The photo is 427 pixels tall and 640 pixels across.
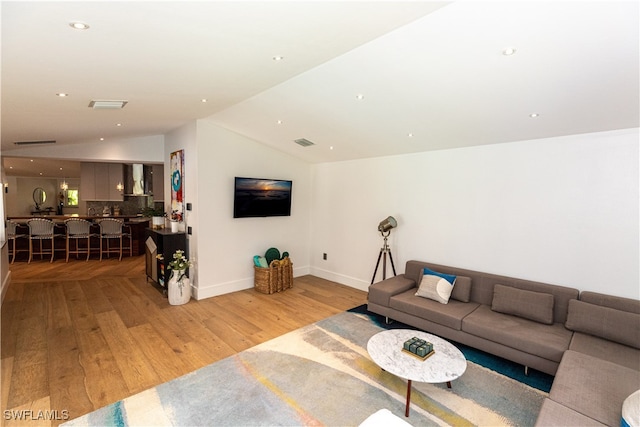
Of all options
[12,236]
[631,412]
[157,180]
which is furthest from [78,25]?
[157,180]

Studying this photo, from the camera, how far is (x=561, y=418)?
67.5 inches

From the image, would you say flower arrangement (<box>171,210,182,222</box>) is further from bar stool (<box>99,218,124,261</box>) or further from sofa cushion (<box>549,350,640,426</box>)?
sofa cushion (<box>549,350,640,426</box>)

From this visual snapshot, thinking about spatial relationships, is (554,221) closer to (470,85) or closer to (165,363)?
(470,85)

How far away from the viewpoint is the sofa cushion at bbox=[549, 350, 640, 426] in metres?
1.78

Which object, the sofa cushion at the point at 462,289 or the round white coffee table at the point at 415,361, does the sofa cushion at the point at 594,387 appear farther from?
the sofa cushion at the point at 462,289

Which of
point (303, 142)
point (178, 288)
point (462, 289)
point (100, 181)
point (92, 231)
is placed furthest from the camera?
point (100, 181)

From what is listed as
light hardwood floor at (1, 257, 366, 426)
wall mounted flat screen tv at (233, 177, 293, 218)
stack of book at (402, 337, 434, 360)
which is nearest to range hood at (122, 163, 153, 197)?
light hardwood floor at (1, 257, 366, 426)

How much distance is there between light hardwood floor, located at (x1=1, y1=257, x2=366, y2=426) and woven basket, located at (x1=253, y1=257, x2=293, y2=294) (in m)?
0.15

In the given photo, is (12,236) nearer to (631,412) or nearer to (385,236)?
(385,236)

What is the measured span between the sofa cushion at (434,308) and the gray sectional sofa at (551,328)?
0.01 meters

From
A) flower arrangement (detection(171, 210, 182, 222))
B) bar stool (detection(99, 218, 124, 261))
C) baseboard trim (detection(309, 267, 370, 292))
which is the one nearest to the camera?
flower arrangement (detection(171, 210, 182, 222))

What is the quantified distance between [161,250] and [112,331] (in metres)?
1.58

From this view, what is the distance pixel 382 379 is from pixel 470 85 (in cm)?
272

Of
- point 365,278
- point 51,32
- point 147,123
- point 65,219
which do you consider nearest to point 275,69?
point 51,32
